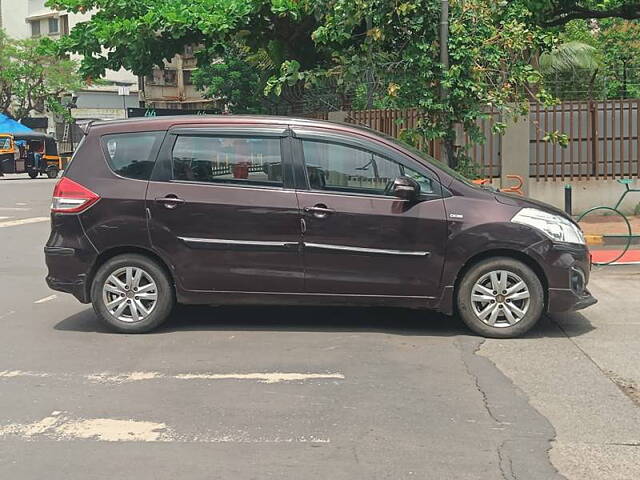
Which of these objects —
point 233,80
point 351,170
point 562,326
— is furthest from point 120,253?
point 233,80

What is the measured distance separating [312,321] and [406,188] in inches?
68.3

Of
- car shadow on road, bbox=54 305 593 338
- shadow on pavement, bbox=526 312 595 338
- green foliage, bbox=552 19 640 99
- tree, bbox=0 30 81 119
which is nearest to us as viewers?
shadow on pavement, bbox=526 312 595 338

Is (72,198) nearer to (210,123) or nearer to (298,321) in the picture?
(210,123)

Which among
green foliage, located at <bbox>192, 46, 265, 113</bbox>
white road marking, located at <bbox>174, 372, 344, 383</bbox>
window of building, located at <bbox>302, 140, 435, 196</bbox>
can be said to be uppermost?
green foliage, located at <bbox>192, 46, 265, 113</bbox>

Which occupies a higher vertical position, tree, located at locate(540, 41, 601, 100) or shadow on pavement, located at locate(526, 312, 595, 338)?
tree, located at locate(540, 41, 601, 100)

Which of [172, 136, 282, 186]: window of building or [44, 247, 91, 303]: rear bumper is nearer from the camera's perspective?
[172, 136, 282, 186]: window of building

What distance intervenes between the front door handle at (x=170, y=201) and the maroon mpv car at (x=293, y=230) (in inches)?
0.4

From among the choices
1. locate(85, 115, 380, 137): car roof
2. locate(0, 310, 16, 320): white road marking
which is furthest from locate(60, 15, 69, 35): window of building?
locate(85, 115, 380, 137): car roof

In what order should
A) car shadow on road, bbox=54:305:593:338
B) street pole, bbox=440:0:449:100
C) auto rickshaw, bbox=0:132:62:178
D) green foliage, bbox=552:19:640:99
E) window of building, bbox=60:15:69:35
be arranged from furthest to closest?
window of building, bbox=60:15:69:35 → auto rickshaw, bbox=0:132:62:178 → green foliage, bbox=552:19:640:99 → street pole, bbox=440:0:449:100 → car shadow on road, bbox=54:305:593:338

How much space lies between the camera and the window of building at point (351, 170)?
264 inches

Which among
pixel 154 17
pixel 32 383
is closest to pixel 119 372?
pixel 32 383

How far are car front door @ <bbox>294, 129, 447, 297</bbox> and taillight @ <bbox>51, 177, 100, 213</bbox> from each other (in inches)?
76.2

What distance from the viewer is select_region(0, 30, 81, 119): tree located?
168 feet

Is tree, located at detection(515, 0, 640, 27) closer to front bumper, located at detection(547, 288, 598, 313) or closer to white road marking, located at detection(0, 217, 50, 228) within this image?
front bumper, located at detection(547, 288, 598, 313)
